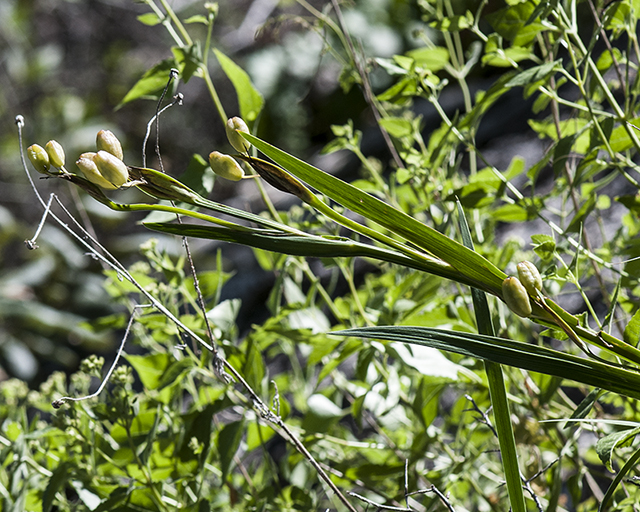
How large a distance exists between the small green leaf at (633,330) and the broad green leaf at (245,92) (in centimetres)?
25

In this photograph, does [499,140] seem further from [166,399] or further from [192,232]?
[192,232]

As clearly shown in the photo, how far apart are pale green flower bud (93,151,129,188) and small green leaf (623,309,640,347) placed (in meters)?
0.21

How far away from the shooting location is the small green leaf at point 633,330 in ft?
0.76

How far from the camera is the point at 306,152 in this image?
84.0 inches

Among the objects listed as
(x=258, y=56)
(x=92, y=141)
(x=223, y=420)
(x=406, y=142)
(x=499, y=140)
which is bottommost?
(x=92, y=141)

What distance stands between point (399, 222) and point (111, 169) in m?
0.11

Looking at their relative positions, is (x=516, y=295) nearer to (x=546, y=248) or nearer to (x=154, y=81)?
(x=546, y=248)

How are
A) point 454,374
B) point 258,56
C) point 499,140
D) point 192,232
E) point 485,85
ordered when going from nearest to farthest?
point 192,232, point 454,374, point 499,140, point 485,85, point 258,56

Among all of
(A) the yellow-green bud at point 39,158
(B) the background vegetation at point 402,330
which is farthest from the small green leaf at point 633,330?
(A) the yellow-green bud at point 39,158

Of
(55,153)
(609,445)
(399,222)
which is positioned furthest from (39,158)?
(609,445)

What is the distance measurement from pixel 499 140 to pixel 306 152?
1165mm

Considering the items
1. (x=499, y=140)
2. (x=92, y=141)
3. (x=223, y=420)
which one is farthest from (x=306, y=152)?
(x=223, y=420)

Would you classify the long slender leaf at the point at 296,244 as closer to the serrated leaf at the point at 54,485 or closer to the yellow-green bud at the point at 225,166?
the yellow-green bud at the point at 225,166

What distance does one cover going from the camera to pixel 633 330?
0.77 feet
